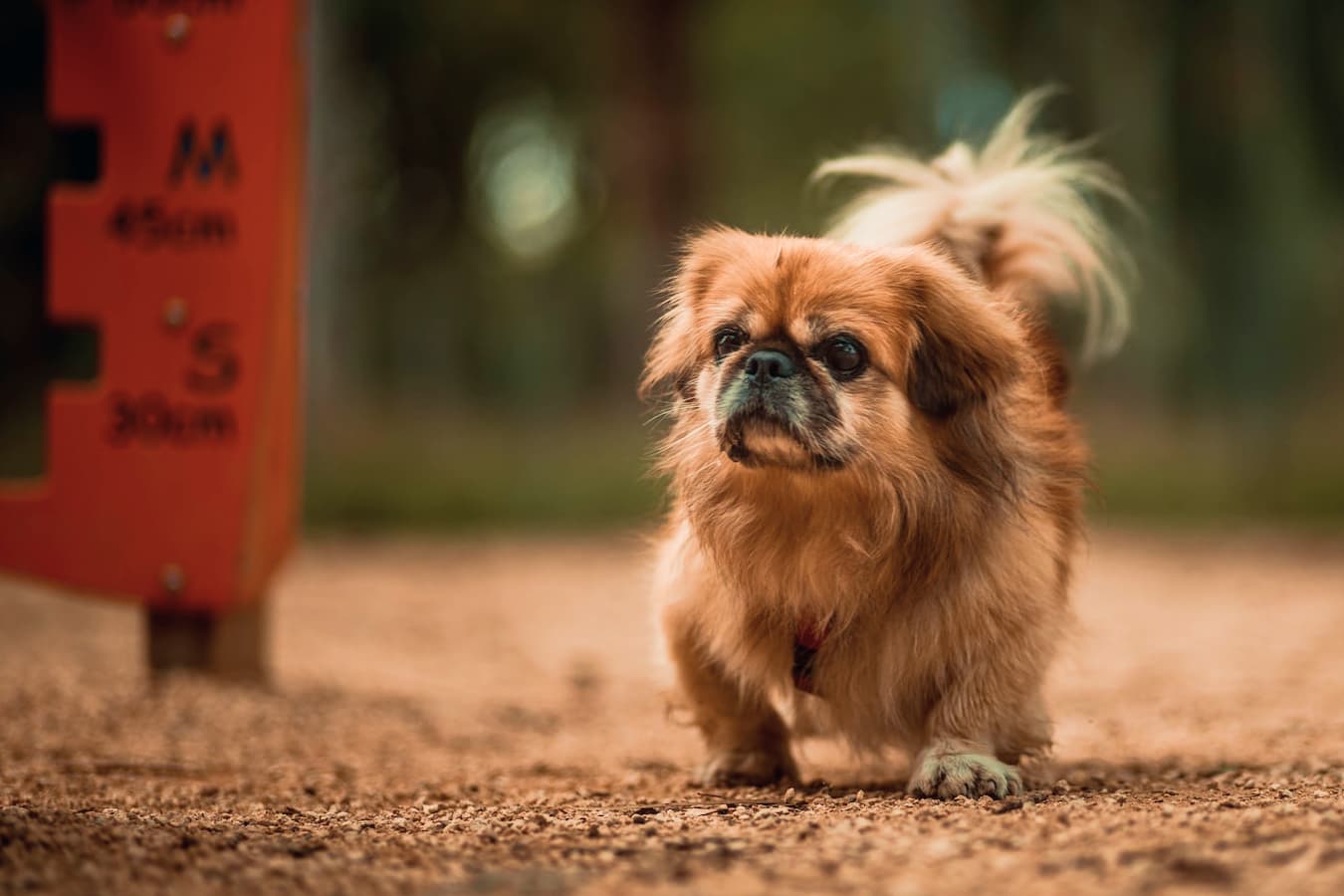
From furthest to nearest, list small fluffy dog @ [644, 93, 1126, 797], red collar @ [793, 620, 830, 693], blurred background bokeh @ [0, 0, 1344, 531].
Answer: blurred background bokeh @ [0, 0, 1344, 531]
red collar @ [793, 620, 830, 693]
small fluffy dog @ [644, 93, 1126, 797]

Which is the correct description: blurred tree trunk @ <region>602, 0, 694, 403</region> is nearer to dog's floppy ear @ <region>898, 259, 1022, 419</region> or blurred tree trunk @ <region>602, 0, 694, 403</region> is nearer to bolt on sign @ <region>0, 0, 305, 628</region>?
bolt on sign @ <region>0, 0, 305, 628</region>

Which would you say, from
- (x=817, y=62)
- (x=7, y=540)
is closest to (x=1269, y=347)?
(x=7, y=540)

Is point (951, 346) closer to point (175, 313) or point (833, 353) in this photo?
point (833, 353)

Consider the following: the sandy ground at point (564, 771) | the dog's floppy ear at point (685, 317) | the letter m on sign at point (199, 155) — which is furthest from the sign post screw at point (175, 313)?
the dog's floppy ear at point (685, 317)

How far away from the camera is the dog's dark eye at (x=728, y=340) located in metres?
3.71

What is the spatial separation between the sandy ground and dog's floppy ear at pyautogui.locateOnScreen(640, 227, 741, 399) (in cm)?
104

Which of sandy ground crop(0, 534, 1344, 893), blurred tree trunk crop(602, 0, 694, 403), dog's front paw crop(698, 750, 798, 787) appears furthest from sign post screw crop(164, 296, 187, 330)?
blurred tree trunk crop(602, 0, 694, 403)

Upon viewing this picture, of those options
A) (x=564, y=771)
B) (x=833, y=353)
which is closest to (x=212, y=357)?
(x=564, y=771)

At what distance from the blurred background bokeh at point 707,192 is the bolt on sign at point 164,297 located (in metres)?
1.93

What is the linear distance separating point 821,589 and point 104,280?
2.93m

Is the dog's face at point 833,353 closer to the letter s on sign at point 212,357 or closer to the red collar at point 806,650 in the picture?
the red collar at point 806,650

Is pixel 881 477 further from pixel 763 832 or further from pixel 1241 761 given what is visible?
pixel 1241 761

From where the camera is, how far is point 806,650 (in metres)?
3.71

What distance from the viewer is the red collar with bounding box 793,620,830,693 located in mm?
3674
